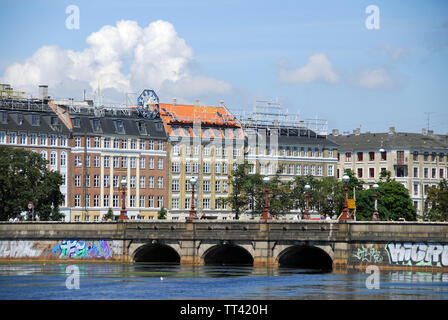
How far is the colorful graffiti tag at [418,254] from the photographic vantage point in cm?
12056

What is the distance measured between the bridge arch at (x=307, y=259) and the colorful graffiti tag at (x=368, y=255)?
426 inches

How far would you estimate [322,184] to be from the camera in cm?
19638

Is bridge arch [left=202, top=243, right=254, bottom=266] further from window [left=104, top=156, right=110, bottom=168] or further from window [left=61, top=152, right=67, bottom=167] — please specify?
window [left=104, top=156, right=110, bottom=168]

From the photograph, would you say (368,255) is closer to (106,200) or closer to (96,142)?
(96,142)

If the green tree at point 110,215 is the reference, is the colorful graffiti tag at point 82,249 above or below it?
below

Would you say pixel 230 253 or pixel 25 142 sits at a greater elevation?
pixel 25 142

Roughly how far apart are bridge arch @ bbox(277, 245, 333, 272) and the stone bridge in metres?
0.10

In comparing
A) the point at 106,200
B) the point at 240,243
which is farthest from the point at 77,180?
the point at 240,243

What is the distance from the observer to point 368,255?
125m

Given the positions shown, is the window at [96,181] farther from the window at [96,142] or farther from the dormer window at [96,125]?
the dormer window at [96,125]

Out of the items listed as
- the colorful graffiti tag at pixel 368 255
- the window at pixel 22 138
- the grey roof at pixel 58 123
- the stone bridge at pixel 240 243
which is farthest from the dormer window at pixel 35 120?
the colorful graffiti tag at pixel 368 255
